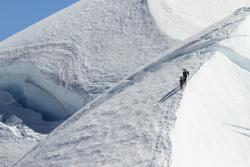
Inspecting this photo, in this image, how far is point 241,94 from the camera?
27766 millimetres

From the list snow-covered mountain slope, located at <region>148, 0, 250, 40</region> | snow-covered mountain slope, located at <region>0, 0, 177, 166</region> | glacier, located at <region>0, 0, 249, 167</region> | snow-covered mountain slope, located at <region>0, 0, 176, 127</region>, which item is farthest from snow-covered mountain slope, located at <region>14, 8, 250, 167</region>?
snow-covered mountain slope, located at <region>148, 0, 250, 40</region>

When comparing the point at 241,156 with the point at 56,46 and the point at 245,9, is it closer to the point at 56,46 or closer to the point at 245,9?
the point at 245,9

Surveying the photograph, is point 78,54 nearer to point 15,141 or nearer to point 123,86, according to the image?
point 15,141

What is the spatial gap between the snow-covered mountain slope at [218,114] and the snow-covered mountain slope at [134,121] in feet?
1.14

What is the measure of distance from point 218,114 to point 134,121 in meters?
3.01

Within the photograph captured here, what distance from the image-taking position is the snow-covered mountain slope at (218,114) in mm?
23641

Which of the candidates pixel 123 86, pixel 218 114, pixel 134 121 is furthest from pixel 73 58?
pixel 218 114

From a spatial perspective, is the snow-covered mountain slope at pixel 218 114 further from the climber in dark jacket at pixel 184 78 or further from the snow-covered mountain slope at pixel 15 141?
the snow-covered mountain slope at pixel 15 141

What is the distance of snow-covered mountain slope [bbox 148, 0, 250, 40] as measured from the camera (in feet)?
139

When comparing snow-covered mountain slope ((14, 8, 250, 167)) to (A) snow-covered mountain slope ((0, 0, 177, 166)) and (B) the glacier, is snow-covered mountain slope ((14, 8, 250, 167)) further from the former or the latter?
(A) snow-covered mountain slope ((0, 0, 177, 166))

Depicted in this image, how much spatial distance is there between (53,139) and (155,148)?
6.51 m

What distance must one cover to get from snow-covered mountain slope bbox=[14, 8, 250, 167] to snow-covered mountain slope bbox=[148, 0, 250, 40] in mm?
8839

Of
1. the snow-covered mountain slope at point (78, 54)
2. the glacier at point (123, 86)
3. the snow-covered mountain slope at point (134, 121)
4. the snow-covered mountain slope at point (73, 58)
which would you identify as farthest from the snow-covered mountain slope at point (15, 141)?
the snow-covered mountain slope at point (134, 121)

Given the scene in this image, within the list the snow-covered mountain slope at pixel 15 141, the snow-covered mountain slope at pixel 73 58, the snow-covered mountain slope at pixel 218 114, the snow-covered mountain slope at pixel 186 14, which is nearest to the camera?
the snow-covered mountain slope at pixel 218 114
